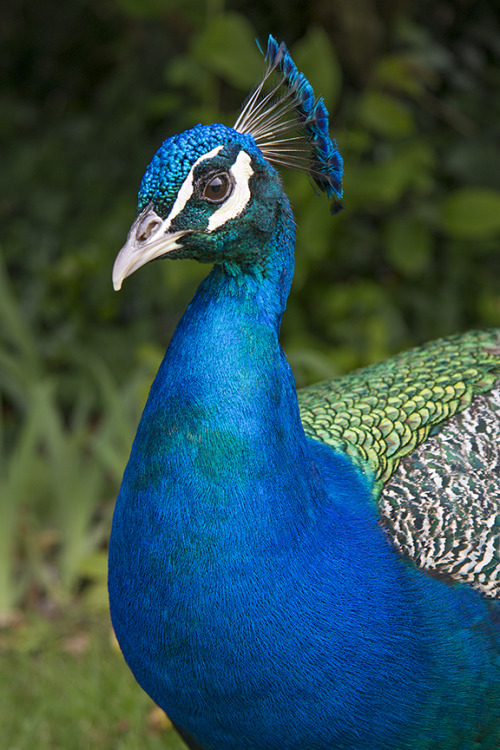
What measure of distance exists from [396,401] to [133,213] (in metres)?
2.31

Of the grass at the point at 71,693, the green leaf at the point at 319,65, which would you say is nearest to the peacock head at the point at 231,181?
the grass at the point at 71,693

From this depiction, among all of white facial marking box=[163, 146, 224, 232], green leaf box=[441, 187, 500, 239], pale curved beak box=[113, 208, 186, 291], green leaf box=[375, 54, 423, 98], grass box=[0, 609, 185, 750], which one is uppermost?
green leaf box=[375, 54, 423, 98]

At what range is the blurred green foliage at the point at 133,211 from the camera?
10.1 ft

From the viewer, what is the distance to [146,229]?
131 cm

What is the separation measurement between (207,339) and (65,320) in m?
2.59

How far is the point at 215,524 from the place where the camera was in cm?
137

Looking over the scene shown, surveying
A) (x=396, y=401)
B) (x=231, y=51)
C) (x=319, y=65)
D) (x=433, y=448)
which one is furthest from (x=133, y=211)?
Answer: (x=433, y=448)

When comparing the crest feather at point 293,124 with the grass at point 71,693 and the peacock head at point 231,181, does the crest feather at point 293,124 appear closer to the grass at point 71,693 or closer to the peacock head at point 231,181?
the peacock head at point 231,181

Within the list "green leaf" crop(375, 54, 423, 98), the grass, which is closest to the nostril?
the grass

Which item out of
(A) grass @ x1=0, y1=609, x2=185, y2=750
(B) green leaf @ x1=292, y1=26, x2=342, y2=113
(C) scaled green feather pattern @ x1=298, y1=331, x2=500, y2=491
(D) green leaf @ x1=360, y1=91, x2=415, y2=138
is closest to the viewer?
(C) scaled green feather pattern @ x1=298, y1=331, x2=500, y2=491

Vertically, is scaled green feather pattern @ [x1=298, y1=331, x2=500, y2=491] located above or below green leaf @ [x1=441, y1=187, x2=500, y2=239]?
below

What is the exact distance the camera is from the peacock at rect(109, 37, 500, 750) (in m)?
1.38

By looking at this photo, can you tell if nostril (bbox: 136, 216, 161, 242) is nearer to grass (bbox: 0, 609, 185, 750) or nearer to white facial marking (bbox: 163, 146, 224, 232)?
white facial marking (bbox: 163, 146, 224, 232)

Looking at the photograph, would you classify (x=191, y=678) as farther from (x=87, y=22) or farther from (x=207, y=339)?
(x=87, y=22)
